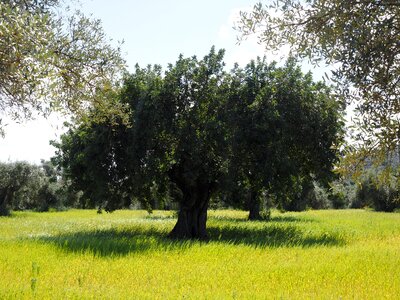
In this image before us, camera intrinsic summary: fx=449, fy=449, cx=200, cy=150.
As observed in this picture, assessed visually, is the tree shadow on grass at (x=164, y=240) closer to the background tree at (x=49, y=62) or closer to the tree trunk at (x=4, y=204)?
the background tree at (x=49, y=62)

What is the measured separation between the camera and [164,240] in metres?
23.2

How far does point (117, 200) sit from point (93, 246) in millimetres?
7806

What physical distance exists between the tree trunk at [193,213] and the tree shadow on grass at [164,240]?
3.36 ft

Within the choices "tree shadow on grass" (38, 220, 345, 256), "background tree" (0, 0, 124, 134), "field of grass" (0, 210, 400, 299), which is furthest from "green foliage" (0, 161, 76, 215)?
"background tree" (0, 0, 124, 134)

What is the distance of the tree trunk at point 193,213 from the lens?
87.4 ft

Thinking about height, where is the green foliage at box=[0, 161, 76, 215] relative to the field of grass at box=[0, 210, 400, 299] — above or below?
above

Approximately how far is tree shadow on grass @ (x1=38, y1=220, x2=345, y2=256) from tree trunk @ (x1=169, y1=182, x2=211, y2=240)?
103 centimetres

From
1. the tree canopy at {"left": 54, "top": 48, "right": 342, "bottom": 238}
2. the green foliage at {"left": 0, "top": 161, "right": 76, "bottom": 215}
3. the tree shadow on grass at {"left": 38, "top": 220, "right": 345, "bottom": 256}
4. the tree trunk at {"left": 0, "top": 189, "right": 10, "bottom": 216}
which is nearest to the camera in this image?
the tree shadow on grass at {"left": 38, "top": 220, "right": 345, "bottom": 256}

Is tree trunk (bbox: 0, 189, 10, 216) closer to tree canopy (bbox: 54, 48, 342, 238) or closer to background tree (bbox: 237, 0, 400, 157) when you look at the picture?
tree canopy (bbox: 54, 48, 342, 238)

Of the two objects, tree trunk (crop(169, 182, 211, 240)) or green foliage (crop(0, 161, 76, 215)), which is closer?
tree trunk (crop(169, 182, 211, 240))

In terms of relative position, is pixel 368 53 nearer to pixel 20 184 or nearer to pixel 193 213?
pixel 193 213

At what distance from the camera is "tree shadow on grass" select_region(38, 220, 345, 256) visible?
61.6 ft

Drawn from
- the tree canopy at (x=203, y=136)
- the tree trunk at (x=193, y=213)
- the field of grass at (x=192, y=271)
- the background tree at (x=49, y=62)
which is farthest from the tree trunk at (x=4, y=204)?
the background tree at (x=49, y=62)

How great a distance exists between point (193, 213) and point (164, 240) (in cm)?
408
